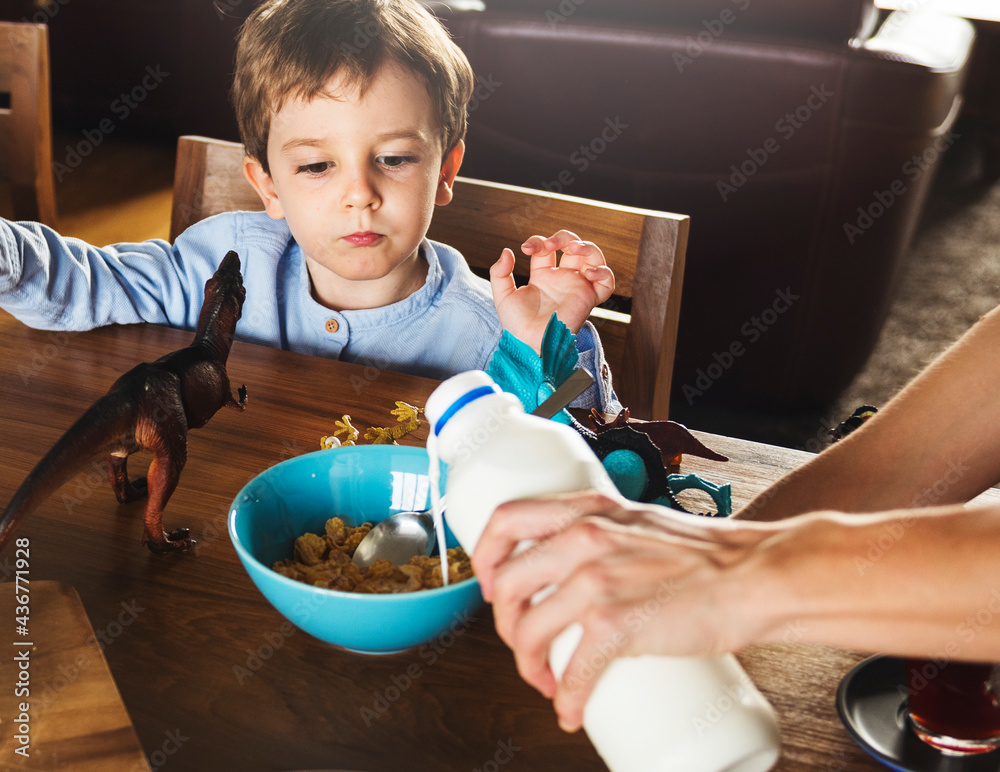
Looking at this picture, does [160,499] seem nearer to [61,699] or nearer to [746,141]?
[61,699]

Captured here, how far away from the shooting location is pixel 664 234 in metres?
1.13

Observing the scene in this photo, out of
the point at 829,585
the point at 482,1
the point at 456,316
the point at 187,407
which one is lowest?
the point at 456,316

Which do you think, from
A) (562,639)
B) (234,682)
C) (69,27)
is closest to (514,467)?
(562,639)

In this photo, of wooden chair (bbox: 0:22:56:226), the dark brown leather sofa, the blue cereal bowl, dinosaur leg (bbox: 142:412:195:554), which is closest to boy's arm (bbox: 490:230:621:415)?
the blue cereal bowl

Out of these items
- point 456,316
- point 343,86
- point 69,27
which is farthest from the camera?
point 69,27

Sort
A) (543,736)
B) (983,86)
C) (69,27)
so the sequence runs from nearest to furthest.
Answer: (543,736) < (69,27) < (983,86)

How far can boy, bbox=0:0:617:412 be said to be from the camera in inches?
39.9

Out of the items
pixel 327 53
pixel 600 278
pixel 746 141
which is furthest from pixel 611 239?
pixel 746 141

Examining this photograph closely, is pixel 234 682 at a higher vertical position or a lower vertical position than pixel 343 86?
lower

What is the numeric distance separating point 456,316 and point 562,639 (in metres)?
0.84

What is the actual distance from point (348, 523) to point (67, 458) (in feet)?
0.68

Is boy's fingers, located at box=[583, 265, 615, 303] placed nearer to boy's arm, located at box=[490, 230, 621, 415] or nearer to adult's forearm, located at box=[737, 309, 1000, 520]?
boy's arm, located at box=[490, 230, 621, 415]

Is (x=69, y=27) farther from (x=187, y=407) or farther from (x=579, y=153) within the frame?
(x=187, y=407)

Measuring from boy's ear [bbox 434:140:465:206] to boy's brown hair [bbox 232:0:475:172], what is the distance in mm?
36
